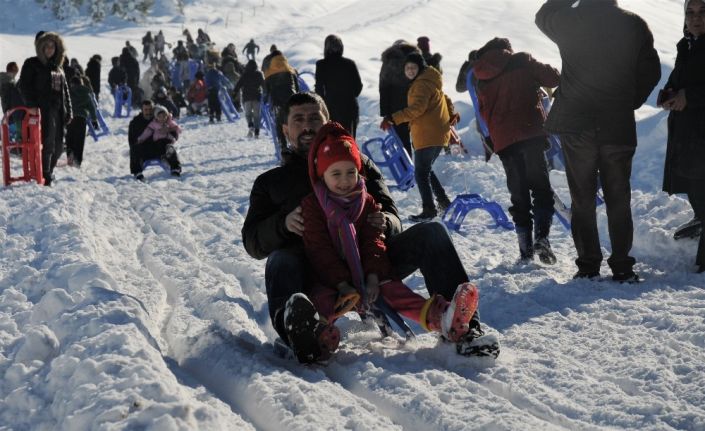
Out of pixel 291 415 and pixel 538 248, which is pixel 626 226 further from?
pixel 291 415

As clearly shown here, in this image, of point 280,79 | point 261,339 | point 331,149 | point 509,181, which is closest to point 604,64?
point 509,181

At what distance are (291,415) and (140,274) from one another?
267 cm

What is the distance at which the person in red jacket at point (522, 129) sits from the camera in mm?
5332

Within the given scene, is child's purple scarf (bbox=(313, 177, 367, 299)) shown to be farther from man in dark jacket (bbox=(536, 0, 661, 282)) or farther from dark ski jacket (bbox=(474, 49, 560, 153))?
dark ski jacket (bbox=(474, 49, 560, 153))

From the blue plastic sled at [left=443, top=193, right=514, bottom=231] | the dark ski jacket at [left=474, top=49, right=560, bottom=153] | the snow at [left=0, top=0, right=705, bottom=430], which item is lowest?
the blue plastic sled at [left=443, top=193, right=514, bottom=231]

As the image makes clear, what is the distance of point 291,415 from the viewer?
8.75ft

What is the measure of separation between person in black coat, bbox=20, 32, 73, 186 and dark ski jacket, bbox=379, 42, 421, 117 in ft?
11.1

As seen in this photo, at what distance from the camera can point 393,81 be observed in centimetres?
869

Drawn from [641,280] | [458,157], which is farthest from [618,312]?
[458,157]

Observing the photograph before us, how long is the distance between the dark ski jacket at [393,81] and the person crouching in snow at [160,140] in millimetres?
3018

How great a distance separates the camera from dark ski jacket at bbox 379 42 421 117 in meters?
8.52

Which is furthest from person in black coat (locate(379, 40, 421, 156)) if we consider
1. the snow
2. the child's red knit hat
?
the child's red knit hat

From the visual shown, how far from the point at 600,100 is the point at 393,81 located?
4261mm

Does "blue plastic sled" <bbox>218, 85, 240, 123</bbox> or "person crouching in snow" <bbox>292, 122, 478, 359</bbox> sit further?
"blue plastic sled" <bbox>218, 85, 240, 123</bbox>
